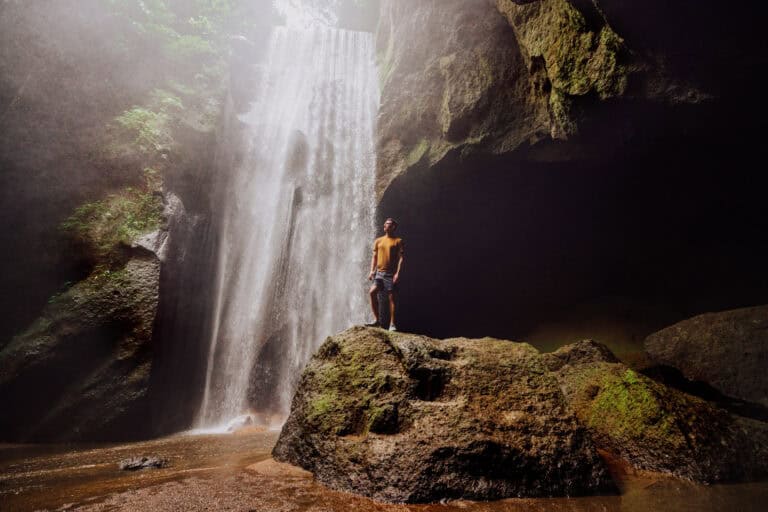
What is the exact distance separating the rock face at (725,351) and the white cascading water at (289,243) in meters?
6.98

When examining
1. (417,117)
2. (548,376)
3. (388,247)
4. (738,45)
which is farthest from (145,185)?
(738,45)

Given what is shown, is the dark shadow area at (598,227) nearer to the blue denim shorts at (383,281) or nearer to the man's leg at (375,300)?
the blue denim shorts at (383,281)

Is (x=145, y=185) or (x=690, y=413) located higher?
(x=145, y=185)

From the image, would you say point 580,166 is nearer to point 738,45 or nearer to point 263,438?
point 738,45

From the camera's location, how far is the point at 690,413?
11.9 feet

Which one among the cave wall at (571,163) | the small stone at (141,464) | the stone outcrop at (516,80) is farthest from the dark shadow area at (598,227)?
the small stone at (141,464)

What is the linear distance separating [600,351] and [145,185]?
9.72 metres

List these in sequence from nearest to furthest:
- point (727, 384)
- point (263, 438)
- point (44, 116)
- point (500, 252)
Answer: point (263, 438)
point (727, 384)
point (44, 116)
point (500, 252)

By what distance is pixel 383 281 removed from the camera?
664 centimetres

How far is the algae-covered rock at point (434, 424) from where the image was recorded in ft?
9.02

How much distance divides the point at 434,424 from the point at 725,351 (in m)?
6.97

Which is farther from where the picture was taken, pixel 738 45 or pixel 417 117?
pixel 417 117

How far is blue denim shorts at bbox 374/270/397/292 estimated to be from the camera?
6594 millimetres

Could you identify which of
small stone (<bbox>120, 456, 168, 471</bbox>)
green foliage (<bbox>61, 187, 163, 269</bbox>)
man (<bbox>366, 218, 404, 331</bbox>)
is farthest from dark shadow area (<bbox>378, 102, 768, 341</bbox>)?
small stone (<bbox>120, 456, 168, 471</bbox>)
